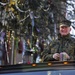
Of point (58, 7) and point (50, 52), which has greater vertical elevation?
point (58, 7)

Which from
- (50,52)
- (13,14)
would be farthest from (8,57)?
(50,52)

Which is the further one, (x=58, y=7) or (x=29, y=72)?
(x=58, y=7)

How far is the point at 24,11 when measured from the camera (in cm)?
962

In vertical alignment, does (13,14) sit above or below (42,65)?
above

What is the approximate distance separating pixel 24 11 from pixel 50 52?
2.25 meters

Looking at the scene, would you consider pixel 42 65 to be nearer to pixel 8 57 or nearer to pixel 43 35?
pixel 43 35

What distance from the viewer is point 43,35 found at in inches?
399

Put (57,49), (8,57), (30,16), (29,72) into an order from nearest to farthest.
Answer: (29,72) < (57,49) < (30,16) < (8,57)

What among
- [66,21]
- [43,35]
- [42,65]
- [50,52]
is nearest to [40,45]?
[43,35]

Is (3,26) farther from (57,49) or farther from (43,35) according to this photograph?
(57,49)

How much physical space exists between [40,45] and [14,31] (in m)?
1.16

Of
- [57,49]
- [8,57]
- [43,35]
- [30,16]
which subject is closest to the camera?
[57,49]

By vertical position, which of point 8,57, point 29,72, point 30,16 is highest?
point 30,16

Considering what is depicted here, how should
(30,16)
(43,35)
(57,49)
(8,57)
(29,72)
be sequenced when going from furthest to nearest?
1. (8,57)
2. (43,35)
3. (30,16)
4. (57,49)
5. (29,72)
